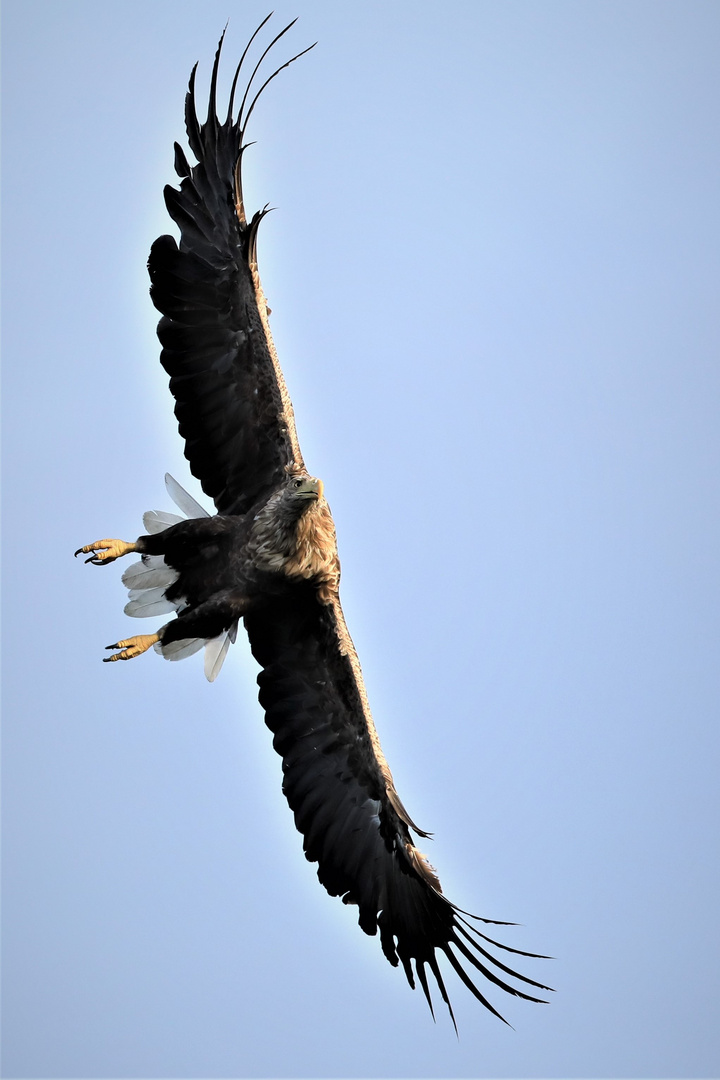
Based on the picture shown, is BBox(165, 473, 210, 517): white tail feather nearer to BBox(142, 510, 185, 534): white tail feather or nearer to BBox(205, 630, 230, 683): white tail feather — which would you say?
BBox(142, 510, 185, 534): white tail feather

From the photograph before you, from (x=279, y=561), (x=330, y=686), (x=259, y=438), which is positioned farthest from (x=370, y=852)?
(x=259, y=438)

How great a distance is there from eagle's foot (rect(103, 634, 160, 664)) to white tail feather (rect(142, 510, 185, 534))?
0.61 m

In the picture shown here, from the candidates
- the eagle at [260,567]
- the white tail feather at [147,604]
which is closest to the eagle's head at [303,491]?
the eagle at [260,567]

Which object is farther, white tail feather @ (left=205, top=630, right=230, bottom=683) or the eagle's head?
white tail feather @ (left=205, top=630, right=230, bottom=683)

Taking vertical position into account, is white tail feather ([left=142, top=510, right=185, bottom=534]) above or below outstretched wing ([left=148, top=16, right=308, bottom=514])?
below

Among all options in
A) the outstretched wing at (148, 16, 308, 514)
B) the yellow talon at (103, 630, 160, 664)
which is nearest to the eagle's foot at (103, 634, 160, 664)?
the yellow talon at (103, 630, 160, 664)

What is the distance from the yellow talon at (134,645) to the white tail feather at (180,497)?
0.78m

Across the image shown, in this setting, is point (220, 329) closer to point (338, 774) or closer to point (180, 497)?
point (180, 497)

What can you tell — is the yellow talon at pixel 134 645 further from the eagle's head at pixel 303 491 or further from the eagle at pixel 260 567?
the eagle's head at pixel 303 491

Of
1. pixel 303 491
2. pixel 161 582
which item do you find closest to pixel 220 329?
pixel 303 491

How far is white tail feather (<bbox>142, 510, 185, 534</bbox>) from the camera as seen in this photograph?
9516mm

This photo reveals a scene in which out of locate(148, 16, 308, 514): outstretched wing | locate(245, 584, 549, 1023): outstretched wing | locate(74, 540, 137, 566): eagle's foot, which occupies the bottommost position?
locate(245, 584, 549, 1023): outstretched wing

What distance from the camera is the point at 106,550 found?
9.34m

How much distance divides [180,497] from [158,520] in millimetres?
220
